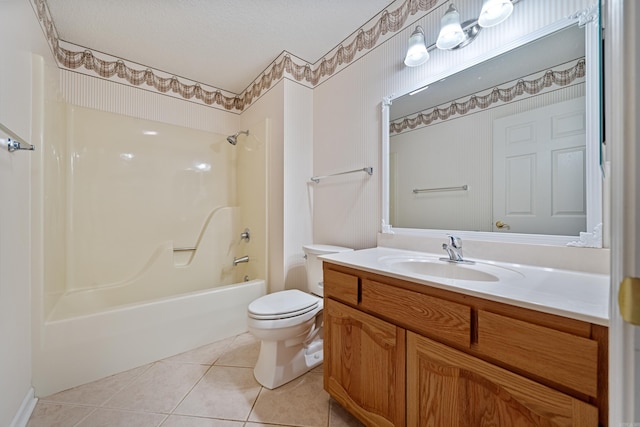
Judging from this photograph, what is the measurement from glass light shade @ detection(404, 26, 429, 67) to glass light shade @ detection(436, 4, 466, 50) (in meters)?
0.11

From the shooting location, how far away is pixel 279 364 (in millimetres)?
1412

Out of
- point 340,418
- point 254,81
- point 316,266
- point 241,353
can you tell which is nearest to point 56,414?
point 241,353

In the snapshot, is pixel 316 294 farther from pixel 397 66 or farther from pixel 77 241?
pixel 77 241

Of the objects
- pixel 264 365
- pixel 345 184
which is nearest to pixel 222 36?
pixel 345 184

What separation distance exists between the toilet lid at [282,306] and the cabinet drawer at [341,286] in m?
0.30

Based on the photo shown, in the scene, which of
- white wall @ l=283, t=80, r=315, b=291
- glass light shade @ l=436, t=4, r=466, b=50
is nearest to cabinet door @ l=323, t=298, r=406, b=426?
white wall @ l=283, t=80, r=315, b=291

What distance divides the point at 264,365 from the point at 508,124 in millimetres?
1752

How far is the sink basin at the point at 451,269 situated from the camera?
Answer: 925 millimetres

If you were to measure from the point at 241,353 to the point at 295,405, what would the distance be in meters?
0.62

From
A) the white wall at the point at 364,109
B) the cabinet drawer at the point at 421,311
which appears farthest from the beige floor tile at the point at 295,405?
the white wall at the point at 364,109

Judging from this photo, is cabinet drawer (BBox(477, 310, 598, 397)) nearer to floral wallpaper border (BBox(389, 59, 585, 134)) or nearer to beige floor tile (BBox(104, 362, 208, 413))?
floral wallpaper border (BBox(389, 59, 585, 134))

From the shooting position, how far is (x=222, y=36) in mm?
1837

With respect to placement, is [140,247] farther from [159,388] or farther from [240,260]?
[159,388]

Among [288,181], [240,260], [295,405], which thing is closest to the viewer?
[295,405]
